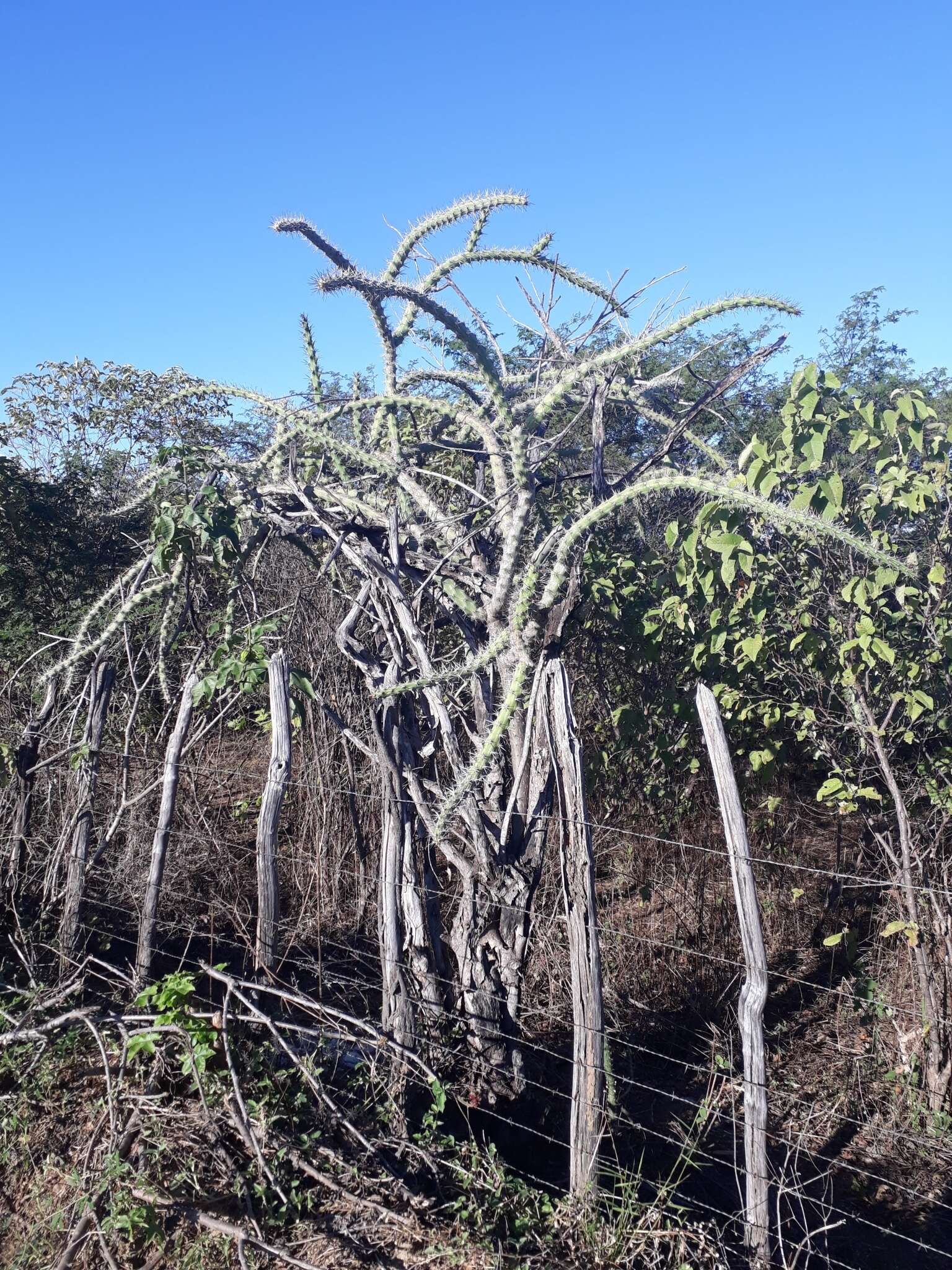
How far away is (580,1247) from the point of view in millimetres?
2449

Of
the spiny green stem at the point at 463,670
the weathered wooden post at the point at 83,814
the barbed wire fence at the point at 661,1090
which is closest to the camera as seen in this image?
the barbed wire fence at the point at 661,1090

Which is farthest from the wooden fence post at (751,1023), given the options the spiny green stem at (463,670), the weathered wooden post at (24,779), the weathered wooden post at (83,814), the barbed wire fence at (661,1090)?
the weathered wooden post at (24,779)

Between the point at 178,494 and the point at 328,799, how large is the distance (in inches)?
63.1

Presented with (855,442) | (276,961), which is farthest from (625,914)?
(855,442)

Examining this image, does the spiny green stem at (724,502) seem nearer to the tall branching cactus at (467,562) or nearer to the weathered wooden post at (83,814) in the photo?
the tall branching cactus at (467,562)

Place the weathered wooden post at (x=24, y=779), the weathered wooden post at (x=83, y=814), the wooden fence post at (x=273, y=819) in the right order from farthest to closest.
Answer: the weathered wooden post at (x=24, y=779)
the weathered wooden post at (x=83, y=814)
the wooden fence post at (x=273, y=819)

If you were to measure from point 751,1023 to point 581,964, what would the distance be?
47 centimetres

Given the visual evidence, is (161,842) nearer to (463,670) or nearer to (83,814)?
(83,814)

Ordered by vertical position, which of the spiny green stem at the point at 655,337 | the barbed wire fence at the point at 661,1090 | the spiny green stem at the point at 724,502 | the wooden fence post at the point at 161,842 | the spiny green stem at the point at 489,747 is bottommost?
the barbed wire fence at the point at 661,1090

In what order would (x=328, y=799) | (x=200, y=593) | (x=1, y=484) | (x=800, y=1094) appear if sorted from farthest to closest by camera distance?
(x=1, y=484) → (x=328, y=799) → (x=200, y=593) → (x=800, y=1094)

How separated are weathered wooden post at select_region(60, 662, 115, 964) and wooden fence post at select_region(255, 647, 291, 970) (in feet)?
3.02

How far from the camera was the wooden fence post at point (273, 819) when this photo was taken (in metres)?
3.11

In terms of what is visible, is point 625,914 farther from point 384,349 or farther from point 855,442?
point 384,349

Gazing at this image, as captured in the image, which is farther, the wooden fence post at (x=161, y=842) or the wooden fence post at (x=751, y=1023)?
the wooden fence post at (x=161, y=842)
